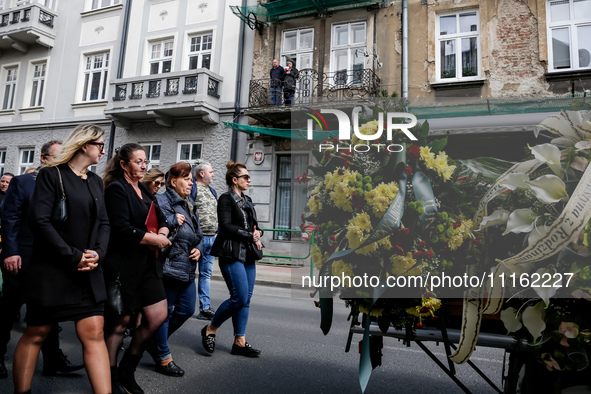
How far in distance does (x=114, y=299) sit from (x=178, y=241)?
911 mm

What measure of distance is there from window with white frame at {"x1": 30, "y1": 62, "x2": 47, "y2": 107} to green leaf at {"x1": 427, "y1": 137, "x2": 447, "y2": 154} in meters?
21.3

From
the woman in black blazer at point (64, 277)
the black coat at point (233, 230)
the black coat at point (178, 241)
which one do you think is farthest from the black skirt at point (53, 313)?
the black coat at point (233, 230)

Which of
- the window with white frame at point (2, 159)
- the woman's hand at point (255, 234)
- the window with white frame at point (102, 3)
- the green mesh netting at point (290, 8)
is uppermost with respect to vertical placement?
the window with white frame at point (102, 3)

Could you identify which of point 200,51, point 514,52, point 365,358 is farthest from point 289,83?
point 365,358

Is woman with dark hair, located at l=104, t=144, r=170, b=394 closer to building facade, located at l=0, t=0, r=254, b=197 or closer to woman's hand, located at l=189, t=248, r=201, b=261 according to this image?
woman's hand, located at l=189, t=248, r=201, b=261

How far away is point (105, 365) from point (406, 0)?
1431cm

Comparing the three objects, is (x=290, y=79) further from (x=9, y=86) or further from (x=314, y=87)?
(x=9, y=86)

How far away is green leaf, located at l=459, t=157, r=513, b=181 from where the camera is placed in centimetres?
191

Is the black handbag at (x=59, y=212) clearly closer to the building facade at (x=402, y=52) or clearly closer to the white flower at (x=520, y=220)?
the white flower at (x=520, y=220)

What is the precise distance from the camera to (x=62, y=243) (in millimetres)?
2480

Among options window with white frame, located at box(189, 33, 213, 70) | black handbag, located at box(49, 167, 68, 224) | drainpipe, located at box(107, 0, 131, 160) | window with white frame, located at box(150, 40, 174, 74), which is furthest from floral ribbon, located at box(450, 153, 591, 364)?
drainpipe, located at box(107, 0, 131, 160)

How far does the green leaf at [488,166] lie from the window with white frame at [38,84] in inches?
845

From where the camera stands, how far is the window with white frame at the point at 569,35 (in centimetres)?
1194

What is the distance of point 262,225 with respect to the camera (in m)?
14.6
